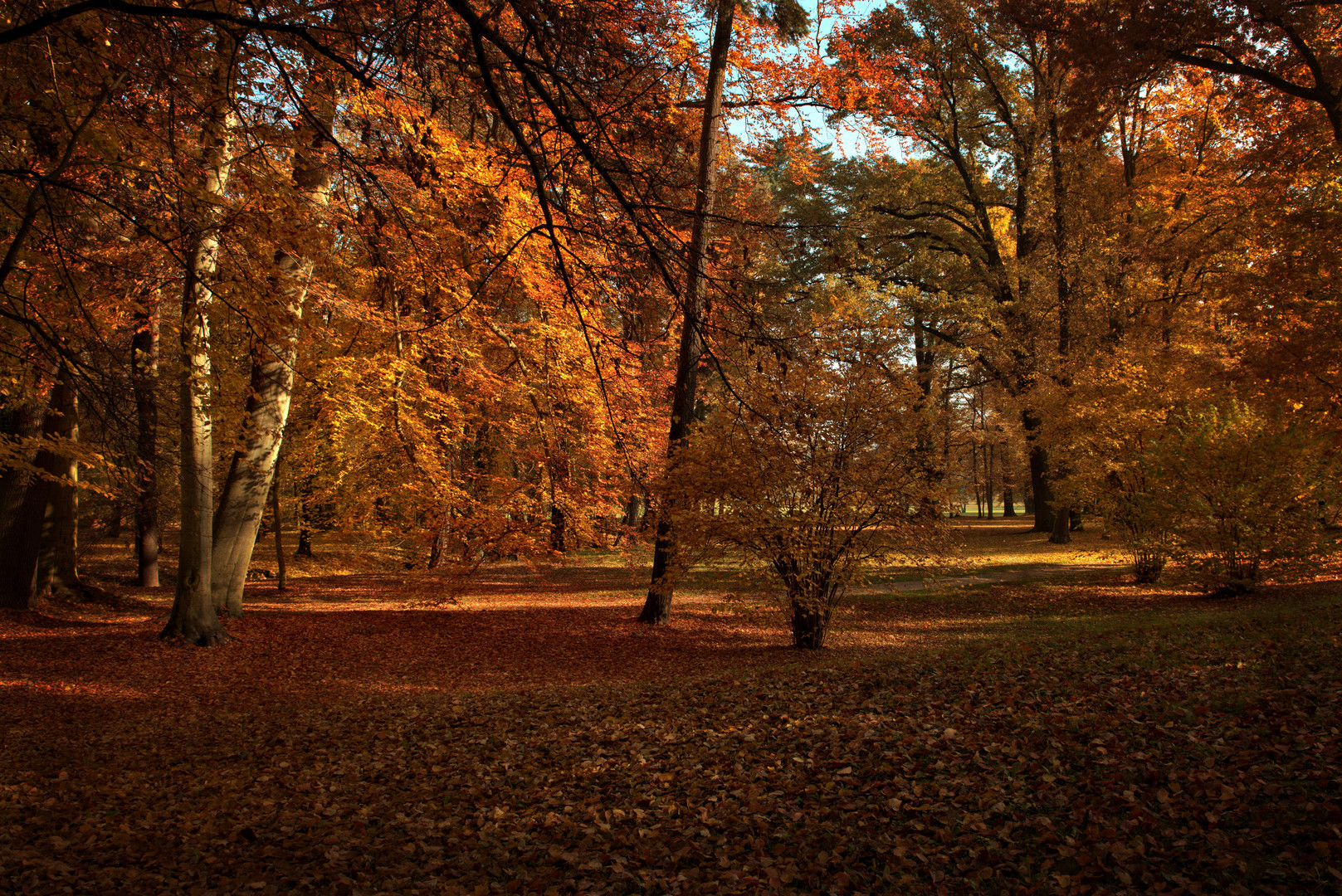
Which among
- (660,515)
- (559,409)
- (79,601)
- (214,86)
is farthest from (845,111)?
(79,601)

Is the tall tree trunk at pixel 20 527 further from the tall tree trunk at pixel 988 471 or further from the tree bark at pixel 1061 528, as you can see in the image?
the tall tree trunk at pixel 988 471

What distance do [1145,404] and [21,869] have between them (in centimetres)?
1627

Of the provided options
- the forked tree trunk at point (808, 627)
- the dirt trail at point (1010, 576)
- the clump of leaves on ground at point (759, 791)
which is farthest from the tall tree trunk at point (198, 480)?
the dirt trail at point (1010, 576)

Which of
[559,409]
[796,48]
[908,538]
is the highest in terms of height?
[796,48]

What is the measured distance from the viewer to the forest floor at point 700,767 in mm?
3326

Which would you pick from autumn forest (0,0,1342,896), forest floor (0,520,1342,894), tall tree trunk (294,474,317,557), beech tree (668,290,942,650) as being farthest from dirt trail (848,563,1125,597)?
tall tree trunk (294,474,317,557)

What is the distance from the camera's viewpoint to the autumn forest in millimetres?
3531

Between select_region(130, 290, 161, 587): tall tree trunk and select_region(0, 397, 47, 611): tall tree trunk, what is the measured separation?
1.38m

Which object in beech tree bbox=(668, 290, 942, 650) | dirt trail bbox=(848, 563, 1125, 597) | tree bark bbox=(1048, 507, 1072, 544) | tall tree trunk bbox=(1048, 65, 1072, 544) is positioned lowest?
→ dirt trail bbox=(848, 563, 1125, 597)

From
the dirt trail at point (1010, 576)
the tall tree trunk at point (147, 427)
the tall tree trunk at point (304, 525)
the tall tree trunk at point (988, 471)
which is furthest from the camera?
the tall tree trunk at point (988, 471)

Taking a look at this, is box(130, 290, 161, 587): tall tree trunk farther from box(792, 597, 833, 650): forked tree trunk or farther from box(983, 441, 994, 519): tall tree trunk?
box(983, 441, 994, 519): tall tree trunk

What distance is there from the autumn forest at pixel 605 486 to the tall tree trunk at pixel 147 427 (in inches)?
6.0

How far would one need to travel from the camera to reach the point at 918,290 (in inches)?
973

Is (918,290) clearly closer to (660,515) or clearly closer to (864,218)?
(864,218)
